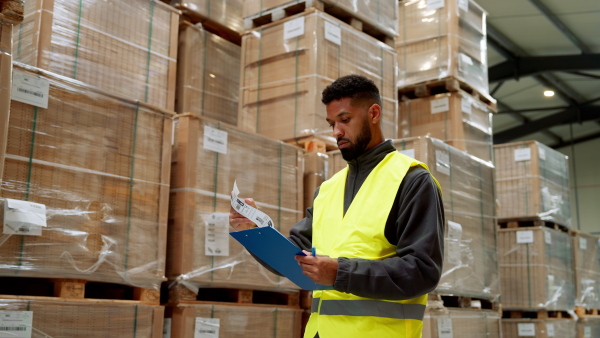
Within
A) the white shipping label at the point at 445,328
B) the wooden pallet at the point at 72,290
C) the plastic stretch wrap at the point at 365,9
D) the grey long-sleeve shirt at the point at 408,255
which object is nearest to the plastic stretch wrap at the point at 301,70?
the plastic stretch wrap at the point at 365,9

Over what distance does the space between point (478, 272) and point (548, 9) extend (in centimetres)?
746

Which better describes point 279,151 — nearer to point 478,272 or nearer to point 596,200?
point 478,272

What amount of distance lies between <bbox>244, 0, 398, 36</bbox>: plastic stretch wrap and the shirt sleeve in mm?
3215

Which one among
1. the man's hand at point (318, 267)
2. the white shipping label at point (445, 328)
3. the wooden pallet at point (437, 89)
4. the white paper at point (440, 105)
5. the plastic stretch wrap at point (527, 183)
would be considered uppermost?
the wooden pallet at point (437, 89)

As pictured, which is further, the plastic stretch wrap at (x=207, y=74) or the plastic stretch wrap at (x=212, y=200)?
the plastic stretch wrap at (x=207, y=74)

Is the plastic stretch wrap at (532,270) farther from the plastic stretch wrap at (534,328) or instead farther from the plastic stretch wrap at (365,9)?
the plastic stretch wrap at (365,9)

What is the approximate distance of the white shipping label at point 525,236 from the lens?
24.2ft

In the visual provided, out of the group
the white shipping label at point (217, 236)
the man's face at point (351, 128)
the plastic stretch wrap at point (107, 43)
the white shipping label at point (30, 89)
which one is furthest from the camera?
the white shipping label at point (217, 236)

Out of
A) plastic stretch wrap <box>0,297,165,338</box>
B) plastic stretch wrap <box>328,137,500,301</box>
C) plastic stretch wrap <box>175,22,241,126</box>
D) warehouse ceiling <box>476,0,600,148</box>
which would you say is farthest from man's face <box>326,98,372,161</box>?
warehouse ceiling <box>476,0,600,148</box>

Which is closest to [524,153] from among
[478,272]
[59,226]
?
[478,272]

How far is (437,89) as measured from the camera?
6.57 m

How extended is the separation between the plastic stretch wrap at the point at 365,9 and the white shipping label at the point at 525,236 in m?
2.85

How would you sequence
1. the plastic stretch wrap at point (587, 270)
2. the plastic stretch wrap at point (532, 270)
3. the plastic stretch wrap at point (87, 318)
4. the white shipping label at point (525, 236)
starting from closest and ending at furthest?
the plastic stretch wrap at point (87, 318) → the plastic stretch wrap at point (532, 270) → the white shipping label at point (525, 236) → the plastic stretch wrap at point (587, 270)

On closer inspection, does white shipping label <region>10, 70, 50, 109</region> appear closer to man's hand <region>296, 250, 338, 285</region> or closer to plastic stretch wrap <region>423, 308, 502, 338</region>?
man's hand <region>296, 250, 338, 285</region>
